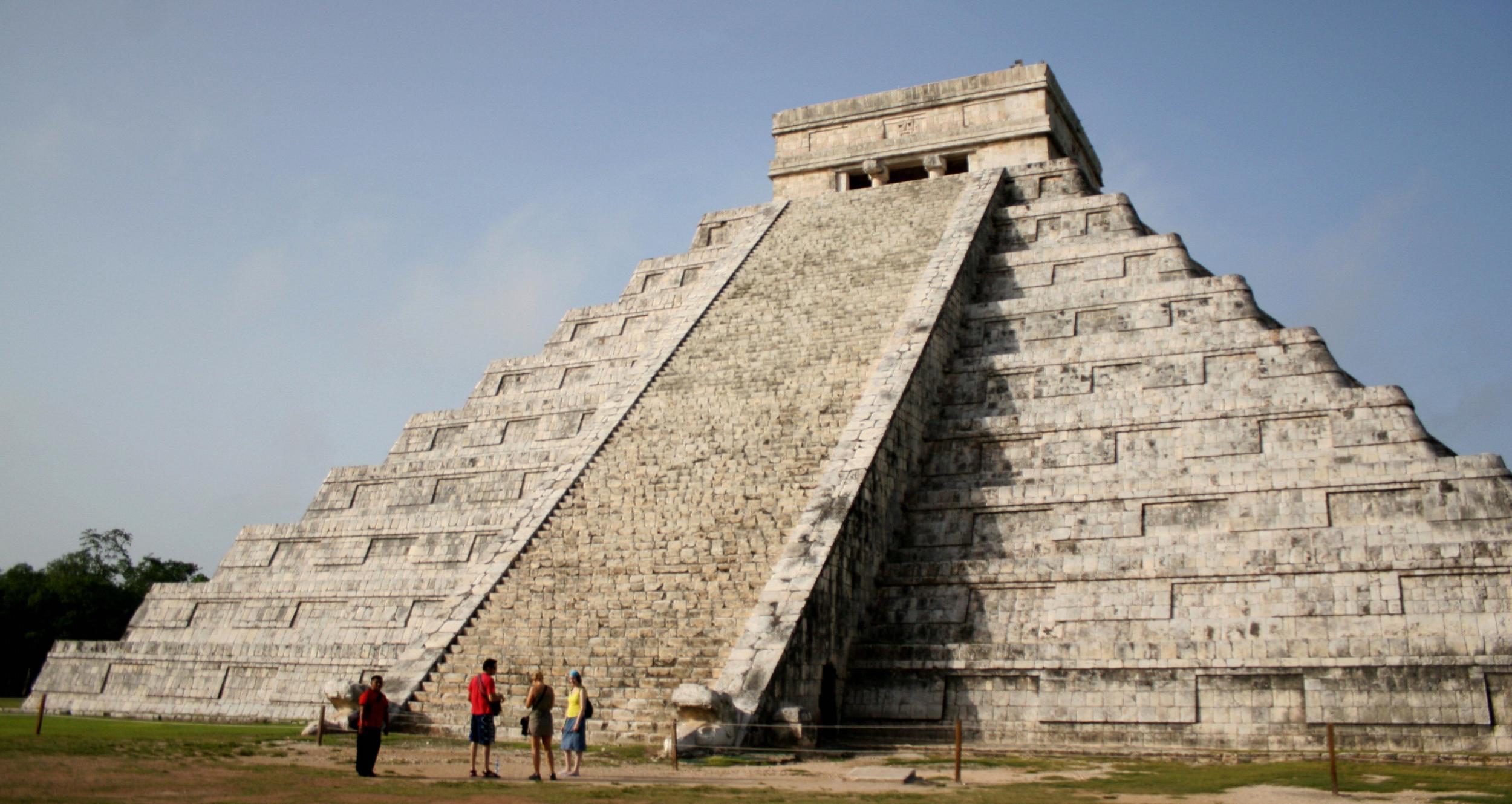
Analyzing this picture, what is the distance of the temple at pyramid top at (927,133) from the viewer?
76.5 feet

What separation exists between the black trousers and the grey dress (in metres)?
1.16

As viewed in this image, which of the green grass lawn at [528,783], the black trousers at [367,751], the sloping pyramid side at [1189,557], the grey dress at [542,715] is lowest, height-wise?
the green grass lawn at [528,783]

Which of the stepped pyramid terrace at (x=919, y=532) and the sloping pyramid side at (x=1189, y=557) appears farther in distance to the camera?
the stepped pyramid terrace at (x=919, y=532)

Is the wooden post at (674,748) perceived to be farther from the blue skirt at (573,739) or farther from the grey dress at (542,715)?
the grey dress at (542,715)

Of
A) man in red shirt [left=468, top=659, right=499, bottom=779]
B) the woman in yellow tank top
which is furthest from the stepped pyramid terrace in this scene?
man in red shirt [left=468, top=659, right=499, bottom=779]

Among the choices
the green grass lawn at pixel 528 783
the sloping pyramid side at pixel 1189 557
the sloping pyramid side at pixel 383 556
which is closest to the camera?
the green grass lawn at pixel 528 783

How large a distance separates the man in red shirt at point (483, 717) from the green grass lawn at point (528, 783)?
1.62 ft

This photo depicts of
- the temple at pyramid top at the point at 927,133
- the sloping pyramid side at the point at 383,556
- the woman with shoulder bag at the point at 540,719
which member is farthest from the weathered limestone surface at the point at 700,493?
the temple at pyramid top at the point at 927,133

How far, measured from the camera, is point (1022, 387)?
16438 mm

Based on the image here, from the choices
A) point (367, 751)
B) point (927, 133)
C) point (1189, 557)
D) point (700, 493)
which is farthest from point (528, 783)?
point (927, 133)

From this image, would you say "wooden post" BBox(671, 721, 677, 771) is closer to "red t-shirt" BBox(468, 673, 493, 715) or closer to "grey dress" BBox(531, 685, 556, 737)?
"grey dress" BBox(531, 685, 556, 737)

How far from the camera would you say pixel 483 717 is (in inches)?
390

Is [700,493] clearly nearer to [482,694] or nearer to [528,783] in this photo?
[482,694]

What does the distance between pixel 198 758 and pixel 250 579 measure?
929 centimetres
